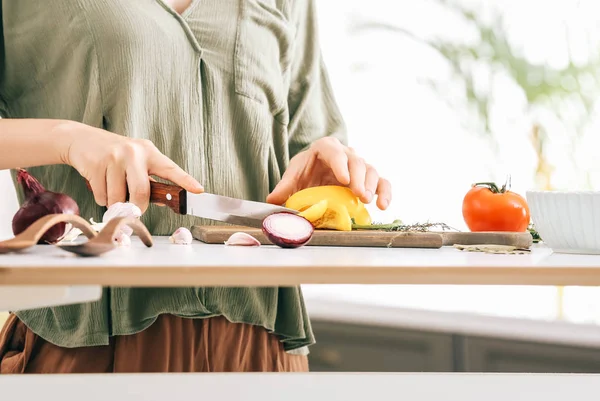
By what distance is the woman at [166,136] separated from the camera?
1.04 meters

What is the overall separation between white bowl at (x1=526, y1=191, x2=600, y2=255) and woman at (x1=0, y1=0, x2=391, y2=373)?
26 cm

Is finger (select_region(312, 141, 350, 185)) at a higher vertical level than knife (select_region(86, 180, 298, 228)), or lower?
higher

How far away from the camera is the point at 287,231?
0.78 meters

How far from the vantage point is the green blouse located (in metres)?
1.04

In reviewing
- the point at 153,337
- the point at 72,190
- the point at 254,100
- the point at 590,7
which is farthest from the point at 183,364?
the point at 590,7

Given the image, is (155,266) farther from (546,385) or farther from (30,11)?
(30,11)

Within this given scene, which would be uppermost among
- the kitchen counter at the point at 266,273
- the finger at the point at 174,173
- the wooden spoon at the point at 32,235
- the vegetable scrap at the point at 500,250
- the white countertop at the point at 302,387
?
the finger at the point at 174,173

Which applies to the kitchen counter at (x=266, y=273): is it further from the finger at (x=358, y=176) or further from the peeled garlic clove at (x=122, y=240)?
the finger at (x=358, y=176)

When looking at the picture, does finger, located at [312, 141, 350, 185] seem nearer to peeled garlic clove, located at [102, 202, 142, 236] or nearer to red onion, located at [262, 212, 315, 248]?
red onion, located at [262, 212, 315, 248]

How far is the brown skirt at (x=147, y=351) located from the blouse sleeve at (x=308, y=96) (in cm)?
48

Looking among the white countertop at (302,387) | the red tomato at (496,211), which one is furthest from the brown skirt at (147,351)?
the red tomato at (496,211)

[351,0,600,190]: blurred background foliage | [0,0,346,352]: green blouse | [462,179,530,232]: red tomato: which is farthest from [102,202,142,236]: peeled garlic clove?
[351,0,600,190]: blurred background foliage

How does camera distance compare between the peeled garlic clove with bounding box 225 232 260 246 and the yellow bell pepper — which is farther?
the yellow bell pepper

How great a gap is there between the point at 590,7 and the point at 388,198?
2.44 m
